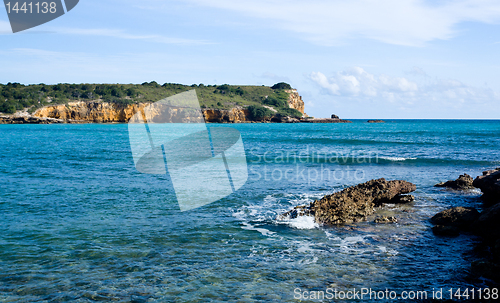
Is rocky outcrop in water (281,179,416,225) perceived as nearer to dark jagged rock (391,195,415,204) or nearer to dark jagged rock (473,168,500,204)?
dark jagged rock (391,195,415,204)

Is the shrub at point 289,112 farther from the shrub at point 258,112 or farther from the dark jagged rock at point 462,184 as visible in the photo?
the dark jagged rock at point 462,184

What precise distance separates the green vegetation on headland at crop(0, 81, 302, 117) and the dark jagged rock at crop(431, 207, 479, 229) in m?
96.4

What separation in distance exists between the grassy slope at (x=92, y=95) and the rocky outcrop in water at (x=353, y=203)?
309ft

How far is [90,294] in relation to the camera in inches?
208

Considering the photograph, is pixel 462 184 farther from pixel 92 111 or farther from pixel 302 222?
pixel 92 111

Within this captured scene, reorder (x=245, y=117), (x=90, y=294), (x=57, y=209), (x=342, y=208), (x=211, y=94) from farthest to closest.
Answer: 1. (x=211, y=94)
2. (x=245, y=117)
3. (x=57, y=209)
4. (x=342, y=208)
5. (x=90, y=294)

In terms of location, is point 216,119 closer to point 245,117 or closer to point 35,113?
point 245,117

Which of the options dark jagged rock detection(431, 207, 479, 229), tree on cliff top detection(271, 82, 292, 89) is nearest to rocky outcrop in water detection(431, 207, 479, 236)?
dark jagged rock detection(431, 207, 479, 229)

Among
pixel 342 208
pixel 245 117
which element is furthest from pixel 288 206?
pixel 245 117

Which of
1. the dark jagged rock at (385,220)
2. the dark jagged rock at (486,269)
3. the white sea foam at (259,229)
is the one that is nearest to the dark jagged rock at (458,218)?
the dark jagged rock at (385,220)

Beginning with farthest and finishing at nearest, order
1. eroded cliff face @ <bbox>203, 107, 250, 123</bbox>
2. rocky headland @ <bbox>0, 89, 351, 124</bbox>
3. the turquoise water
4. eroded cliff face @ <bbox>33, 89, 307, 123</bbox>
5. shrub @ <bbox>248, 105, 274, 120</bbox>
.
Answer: shrub @ <bbox>248, 105, 274, 120</bbox>, eroded cliff face @ <bbox>203, 107, 250, 123</bbox>, eroded cliff face @ <bbox>33, 89, 307, 123</bbox>, rocky headland @ <bbox>0, 89, 351, 124</bbox>, the turquoise water

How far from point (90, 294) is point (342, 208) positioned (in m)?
6.60

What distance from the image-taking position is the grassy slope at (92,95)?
87062 millimetres

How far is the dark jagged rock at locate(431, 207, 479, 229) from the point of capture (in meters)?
8.46
